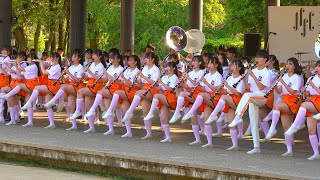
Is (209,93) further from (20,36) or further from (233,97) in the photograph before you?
(20,36)

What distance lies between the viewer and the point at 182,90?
1518cm

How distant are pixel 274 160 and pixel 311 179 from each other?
1805 millimetres

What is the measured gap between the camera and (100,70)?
1620 cm

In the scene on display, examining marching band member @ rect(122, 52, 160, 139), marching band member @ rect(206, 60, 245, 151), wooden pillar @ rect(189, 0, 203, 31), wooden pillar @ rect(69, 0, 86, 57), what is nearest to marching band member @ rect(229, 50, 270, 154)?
marching band member @ rect(206, 60, 245, 151)

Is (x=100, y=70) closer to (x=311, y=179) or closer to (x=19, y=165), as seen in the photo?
(x=19, y=165)

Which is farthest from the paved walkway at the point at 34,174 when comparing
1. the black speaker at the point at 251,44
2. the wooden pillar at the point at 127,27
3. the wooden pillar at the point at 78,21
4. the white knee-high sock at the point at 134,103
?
the wooden pillar at the point at 127,27

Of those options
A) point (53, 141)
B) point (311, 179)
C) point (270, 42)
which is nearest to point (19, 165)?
point (53, 141)

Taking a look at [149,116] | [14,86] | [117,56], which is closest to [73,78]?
[117,56]

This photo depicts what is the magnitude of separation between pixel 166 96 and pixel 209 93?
750 millimetres

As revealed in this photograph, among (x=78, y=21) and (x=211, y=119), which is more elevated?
(x=78, y=21)

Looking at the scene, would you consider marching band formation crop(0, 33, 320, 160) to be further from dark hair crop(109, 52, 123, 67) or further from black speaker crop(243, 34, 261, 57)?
black speaker crop(243, 34, 261, 57)

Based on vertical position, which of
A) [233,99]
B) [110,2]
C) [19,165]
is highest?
[110,2]

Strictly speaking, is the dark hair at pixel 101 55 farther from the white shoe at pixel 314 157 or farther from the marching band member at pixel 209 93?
the white shoe at pixel 314 157

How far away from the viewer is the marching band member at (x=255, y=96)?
13453mm
